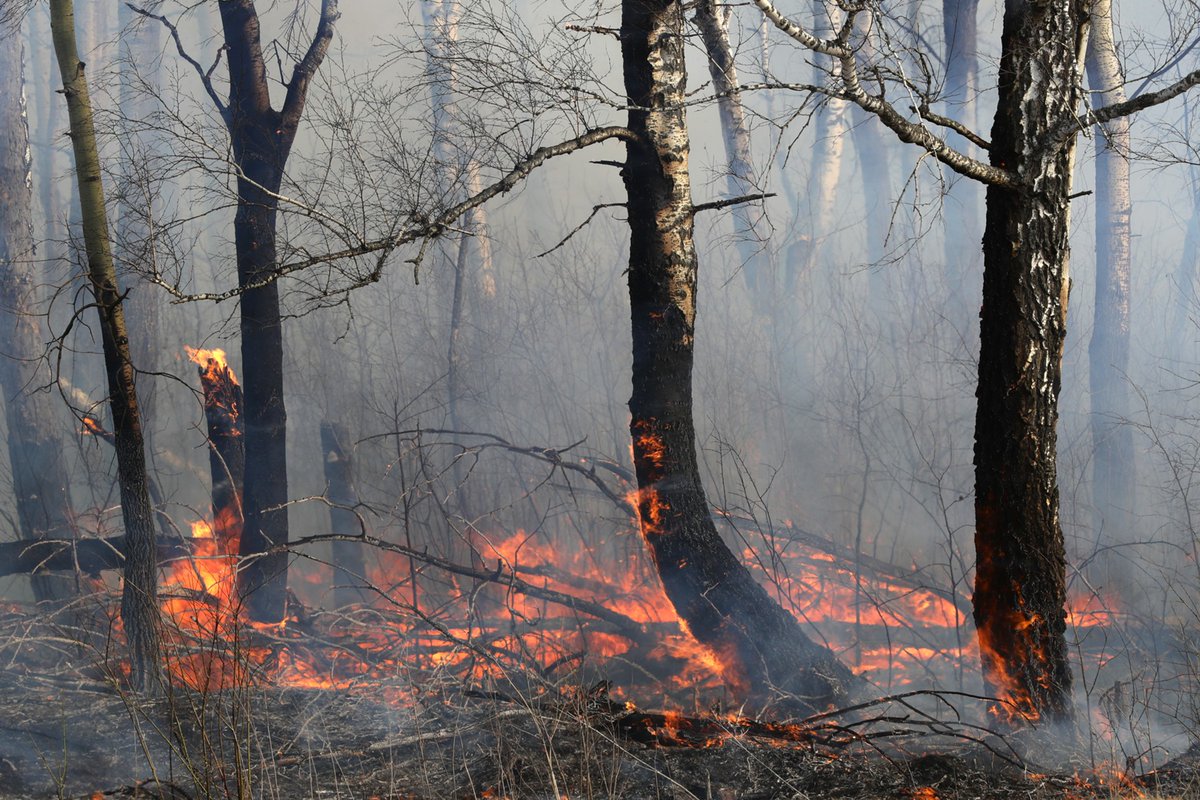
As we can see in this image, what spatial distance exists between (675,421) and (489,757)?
2.12 meters

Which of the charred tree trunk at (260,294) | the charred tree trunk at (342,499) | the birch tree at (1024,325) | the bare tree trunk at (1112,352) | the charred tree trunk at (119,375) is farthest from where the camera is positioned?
the charred tree trunk at (342,499)

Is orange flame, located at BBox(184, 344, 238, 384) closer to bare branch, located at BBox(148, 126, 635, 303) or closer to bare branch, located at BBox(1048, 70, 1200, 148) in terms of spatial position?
bare branch, located at BBox(148, 126, 635, 303)

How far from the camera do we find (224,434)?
7.45 metres

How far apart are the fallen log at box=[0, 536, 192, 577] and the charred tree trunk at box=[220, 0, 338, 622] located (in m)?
0.54

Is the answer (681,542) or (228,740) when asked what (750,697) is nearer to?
(681,542)

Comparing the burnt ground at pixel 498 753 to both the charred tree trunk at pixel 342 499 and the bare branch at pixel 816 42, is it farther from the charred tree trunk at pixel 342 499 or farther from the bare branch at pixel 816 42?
the charred tree trunk at pixel 342 499

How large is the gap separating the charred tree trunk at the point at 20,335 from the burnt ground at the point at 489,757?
420 cm

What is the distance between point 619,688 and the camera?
632 cm

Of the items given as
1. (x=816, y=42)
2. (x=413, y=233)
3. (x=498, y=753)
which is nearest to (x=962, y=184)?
(x=816, y=42)

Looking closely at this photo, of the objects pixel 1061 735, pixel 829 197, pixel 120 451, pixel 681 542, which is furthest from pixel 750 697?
pixel 829 197

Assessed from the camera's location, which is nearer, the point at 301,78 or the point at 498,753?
the point at 498,753

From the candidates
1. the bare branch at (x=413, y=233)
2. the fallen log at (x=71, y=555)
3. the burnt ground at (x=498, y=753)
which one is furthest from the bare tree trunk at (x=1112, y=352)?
the fallen log at (x=71, y=555)

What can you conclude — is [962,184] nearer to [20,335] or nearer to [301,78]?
[301,78]

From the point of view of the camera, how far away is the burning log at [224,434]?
23.6 feet
